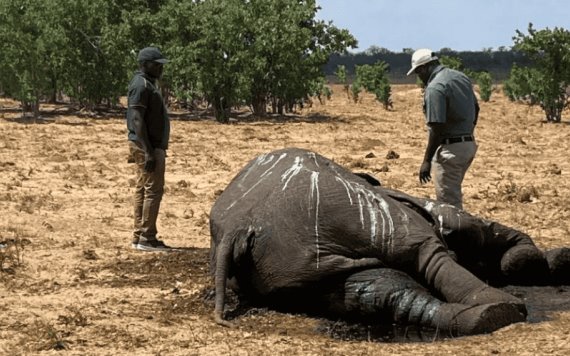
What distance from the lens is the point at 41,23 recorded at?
Answer: 28391 mm

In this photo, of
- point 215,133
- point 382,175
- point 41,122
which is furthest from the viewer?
point 41,122

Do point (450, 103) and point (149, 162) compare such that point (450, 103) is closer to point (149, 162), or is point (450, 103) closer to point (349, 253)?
point (349, 253)

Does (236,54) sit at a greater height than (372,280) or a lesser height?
greater

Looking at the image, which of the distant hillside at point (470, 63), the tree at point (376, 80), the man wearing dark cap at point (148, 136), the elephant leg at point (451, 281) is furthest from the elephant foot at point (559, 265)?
the distant hillside at point (470, 63)

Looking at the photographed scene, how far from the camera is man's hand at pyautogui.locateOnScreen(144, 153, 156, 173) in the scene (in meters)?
8.75

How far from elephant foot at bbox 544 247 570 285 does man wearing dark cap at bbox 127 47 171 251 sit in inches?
146

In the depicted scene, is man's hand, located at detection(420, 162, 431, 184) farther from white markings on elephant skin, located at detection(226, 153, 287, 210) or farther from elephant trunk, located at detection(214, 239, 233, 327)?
elephant trunk, located at detection(214, 239, 233, 327)

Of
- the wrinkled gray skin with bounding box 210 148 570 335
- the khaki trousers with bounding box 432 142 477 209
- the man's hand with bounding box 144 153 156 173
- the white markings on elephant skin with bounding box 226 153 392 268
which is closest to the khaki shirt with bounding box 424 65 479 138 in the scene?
the khaki trousers with bounding box 432 142 477 209

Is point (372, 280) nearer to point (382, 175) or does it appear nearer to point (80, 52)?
point (382, 175)

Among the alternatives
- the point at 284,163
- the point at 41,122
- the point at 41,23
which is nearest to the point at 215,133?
the point at 41,122

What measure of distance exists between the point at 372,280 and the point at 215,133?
17.5m

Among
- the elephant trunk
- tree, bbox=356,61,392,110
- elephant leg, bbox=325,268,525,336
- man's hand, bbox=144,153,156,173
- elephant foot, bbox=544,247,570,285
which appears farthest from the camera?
tree, bbox=356,61,392,110

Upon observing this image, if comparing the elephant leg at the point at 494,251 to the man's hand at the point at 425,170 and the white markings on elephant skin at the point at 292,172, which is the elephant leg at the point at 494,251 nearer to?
the man's hand at the point at 425,170

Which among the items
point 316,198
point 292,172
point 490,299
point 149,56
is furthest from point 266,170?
point 149,56
